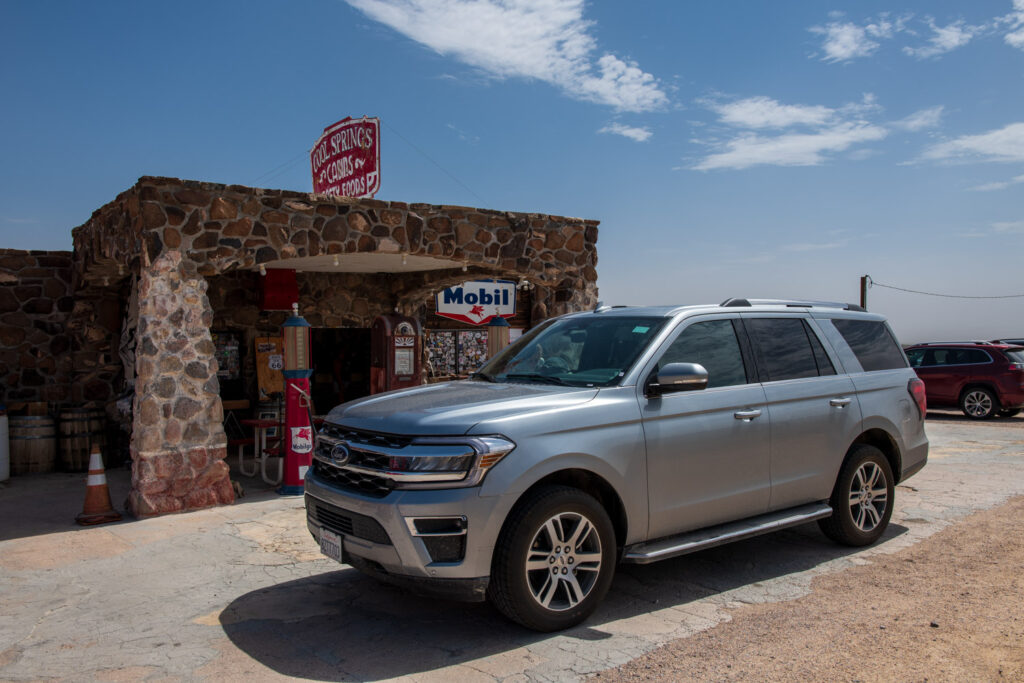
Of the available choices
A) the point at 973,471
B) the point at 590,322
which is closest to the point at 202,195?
the point at 590,322

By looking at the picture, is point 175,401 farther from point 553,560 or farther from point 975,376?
point 975,376

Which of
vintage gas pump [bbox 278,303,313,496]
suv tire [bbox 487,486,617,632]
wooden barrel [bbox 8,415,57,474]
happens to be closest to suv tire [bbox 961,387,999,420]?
vintage gas pump [bbox 278,303,313,496]

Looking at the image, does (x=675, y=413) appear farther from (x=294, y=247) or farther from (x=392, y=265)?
(x=392, y=265)

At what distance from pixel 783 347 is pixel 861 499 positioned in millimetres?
1457

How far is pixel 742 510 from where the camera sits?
5.26 meters

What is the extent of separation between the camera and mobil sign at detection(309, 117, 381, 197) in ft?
41.0

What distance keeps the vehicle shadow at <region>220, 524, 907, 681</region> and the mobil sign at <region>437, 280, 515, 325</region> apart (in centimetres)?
1001

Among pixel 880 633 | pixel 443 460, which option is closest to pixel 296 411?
pixel 443 460

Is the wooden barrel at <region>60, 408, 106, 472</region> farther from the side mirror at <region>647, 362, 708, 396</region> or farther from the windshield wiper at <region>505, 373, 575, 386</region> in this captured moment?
the side mirror at <region>647, 362, 708, 396</region>

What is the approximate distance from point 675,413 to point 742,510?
93cm

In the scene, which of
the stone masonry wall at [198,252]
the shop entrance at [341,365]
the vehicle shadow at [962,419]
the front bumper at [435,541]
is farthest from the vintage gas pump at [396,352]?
the vehicle shadow at [962,419]

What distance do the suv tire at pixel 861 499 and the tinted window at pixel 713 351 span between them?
1387 mm

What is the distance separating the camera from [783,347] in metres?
5.82

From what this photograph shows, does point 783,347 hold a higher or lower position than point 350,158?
lower
